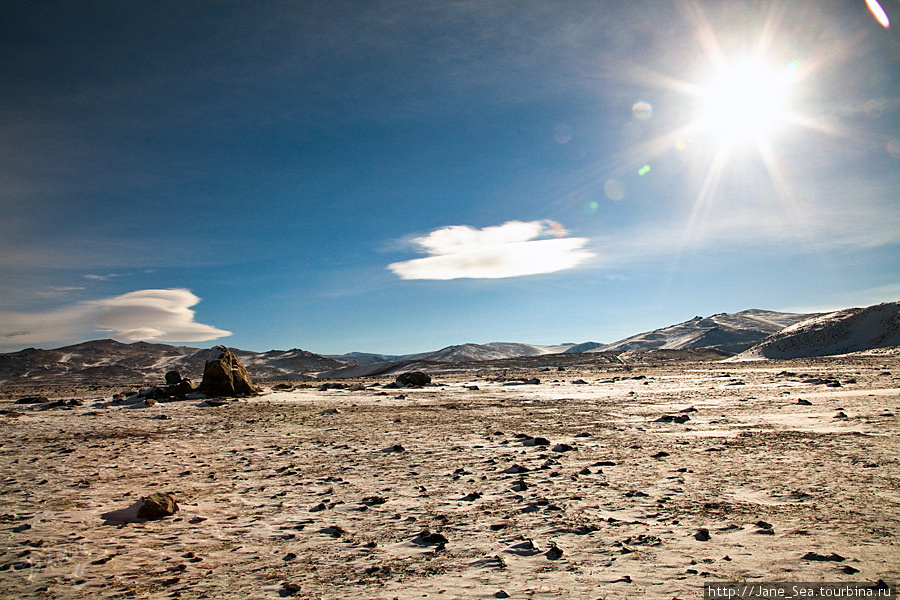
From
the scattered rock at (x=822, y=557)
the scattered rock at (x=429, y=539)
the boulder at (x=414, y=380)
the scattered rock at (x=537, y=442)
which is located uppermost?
the boulder at (x=414, y=380)

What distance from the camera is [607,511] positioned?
6473 millimetres

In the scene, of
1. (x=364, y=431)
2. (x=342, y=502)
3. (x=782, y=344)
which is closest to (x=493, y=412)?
(x=364, y=431)

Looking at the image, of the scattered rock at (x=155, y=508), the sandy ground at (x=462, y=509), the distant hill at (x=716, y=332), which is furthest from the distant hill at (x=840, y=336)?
the scattered rock at (x=155, y=508)

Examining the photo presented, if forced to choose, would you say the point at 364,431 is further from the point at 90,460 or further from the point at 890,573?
the point at 890,573

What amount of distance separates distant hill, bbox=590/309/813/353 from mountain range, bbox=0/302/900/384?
27 cm

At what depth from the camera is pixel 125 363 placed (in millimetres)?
89312

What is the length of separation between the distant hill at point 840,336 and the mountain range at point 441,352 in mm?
99

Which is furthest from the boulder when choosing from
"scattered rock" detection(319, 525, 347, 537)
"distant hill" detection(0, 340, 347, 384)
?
"distant hill" detection(0, 340, 347, 384)

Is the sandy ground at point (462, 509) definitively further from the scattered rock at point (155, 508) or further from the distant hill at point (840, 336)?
the distant hill at point (840, 336)

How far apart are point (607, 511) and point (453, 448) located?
510 cm

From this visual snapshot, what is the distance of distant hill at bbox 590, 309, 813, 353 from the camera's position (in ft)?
393

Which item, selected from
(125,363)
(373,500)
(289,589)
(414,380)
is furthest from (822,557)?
(125,363)

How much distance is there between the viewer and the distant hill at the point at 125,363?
74875 millimetres

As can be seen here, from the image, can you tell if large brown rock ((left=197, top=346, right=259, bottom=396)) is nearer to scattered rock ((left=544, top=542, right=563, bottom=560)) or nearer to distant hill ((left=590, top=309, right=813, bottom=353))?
scattered rock ((left=544, top=542, right=563, bottom=560))
